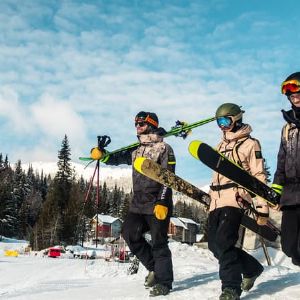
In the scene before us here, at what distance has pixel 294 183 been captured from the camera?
14.7ft

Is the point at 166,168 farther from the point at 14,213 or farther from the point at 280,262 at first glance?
the point at 14,213

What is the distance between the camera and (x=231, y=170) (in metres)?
4.89

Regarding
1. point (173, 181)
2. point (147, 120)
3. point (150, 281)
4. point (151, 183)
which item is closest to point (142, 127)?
point (147, 120)

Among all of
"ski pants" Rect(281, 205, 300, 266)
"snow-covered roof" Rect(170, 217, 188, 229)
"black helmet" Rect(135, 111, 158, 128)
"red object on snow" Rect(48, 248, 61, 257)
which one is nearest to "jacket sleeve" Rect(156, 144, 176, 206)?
"black helmet" Rect(135, 111, 158, 128)

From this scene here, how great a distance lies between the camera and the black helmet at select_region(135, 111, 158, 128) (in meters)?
6.34

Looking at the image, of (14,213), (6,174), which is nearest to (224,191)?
(14,213)

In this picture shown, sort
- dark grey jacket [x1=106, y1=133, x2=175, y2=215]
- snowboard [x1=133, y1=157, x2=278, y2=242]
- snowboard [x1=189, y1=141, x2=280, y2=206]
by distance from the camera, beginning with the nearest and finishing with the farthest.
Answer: snowboard [x1=189, y1=141, x2=280, y2=206]
snowboard [x1=133, y1=157, x2=278, y2=242]
dark grey jacket [x1=106, y1=133, x2=175, y2=215]

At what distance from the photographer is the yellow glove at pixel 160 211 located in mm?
5566

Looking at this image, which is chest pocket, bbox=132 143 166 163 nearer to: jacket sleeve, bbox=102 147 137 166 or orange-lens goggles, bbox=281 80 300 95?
jacket sleeve, bbox=102 147 137 166

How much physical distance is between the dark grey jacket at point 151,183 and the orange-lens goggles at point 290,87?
1959mm

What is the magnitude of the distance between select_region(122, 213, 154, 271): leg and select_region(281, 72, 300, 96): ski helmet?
8.34ft

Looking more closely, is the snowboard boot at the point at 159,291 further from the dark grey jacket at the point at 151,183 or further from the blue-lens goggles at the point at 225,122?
the blue-lens goggles at the point at 225,122

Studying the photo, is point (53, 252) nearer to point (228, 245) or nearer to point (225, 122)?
point (225, 122)

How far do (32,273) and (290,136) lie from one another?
12014mm
